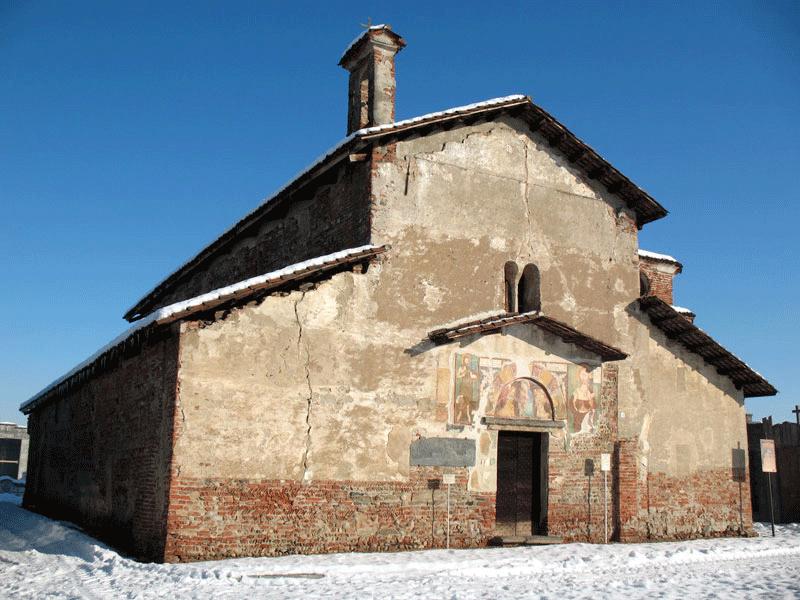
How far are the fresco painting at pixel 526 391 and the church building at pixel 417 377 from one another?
41 millimetres

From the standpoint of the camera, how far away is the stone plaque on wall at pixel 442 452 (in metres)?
12.3

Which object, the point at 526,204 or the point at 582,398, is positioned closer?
the point at 582,398

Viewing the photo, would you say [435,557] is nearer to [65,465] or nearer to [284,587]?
[284,587]

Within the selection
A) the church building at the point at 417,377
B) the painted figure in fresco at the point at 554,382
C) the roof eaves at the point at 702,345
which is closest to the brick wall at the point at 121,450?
the church building at the point at 417,377

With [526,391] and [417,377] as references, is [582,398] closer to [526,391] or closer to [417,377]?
[526,391]

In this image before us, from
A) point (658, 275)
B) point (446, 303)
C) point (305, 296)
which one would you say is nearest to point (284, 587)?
point (305, 296)

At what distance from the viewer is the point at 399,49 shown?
600 inches

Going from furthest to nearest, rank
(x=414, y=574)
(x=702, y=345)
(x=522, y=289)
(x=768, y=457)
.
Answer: (x=768, y=457) → (x=702, y=345) → (x=522, y=289) → (x=414, y=574)

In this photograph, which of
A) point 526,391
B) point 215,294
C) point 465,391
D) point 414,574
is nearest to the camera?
point 414,574

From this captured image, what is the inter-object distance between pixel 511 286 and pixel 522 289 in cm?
50

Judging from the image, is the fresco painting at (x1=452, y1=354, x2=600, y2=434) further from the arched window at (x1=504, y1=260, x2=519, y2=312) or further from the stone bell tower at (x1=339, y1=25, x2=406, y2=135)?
the stone bell tower at (x1=339, y1=25, x2=406, y2=135)

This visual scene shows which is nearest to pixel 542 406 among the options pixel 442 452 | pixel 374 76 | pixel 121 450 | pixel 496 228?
pixel 442 452

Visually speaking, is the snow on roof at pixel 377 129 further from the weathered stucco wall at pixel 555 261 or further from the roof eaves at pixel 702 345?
the roof eaves at pixel 702 345

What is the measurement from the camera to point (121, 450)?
12.6 meters
